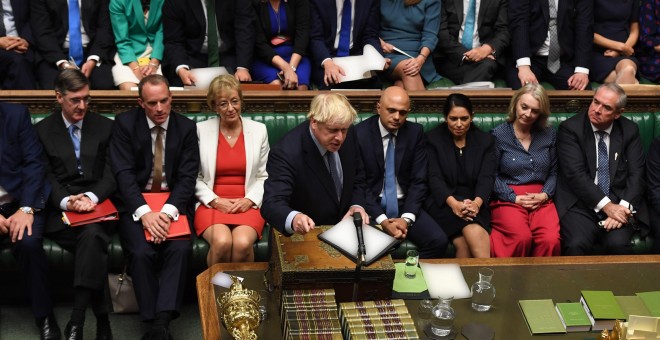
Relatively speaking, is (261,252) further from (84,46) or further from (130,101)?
(84,46)

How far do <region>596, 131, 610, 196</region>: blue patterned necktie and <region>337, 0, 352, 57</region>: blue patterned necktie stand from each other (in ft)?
5.79

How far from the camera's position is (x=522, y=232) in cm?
454

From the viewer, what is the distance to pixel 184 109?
15.7ft

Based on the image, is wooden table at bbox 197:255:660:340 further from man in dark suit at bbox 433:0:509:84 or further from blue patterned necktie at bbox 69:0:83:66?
blue patterned necktie at bbox 69:0:83:66

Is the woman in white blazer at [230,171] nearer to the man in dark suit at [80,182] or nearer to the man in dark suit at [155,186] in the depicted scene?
the man in dark suit at [155,186]

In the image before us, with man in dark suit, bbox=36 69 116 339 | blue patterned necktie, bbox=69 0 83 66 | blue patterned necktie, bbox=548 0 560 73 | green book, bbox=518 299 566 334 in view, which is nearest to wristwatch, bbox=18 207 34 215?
man in dark suit, bbox=36 69 116 339

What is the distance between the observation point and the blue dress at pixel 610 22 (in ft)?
19.7

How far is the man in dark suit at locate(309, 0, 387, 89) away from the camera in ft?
18.2

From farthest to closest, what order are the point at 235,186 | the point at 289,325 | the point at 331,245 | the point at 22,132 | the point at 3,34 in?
the point at 3,34, the point at 235,186, the point at 22,132, the point at 331,245, the point at 289,325

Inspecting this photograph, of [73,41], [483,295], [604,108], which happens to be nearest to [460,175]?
[604,108]

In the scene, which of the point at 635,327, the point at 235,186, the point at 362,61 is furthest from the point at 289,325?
the point at 362,61

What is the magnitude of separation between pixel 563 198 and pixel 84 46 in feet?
10.2

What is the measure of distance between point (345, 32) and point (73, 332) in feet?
8.90

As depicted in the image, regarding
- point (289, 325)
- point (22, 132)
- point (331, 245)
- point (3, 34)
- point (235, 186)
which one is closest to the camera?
point (289, 325)
